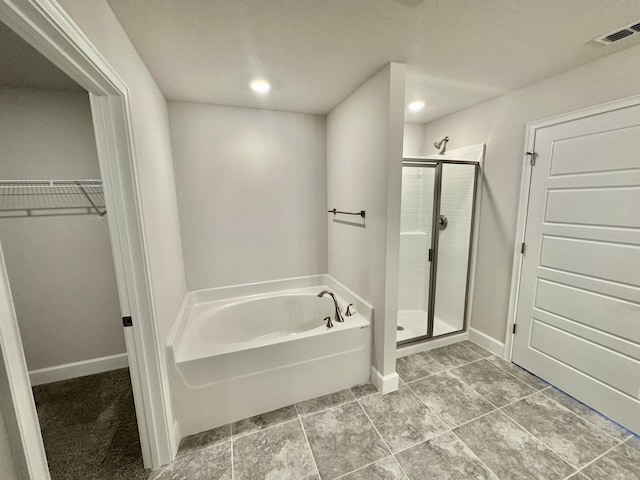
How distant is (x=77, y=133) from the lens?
2002 millimetres

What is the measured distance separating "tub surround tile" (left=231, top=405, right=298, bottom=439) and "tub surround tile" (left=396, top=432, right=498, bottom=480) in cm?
75

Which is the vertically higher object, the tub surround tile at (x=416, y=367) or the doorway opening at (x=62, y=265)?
the doorway opening at (x=62, y=265)

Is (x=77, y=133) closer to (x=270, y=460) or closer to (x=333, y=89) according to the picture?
(x=333, y=89)

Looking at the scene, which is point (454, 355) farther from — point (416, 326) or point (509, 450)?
point (509, 450)

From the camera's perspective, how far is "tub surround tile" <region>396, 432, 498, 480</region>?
1.40 metres

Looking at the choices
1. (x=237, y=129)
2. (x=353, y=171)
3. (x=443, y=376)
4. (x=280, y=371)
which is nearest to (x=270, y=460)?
(x=280, y=371)

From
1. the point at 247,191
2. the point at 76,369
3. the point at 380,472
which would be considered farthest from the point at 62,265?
the point at 380,472

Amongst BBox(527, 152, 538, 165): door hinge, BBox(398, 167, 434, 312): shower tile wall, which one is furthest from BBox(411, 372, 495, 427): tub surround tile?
BBox(527, 152, 538, 165): door hinge

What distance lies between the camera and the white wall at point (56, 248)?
1.88m

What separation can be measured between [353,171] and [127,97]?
154 centimetres

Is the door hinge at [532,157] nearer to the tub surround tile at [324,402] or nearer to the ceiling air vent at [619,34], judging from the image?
the ceiling air vent at [619,34]

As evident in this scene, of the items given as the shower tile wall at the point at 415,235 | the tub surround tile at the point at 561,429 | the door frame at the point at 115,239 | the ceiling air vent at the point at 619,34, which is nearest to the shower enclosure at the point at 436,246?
the shower tile wall at the point at 415,235

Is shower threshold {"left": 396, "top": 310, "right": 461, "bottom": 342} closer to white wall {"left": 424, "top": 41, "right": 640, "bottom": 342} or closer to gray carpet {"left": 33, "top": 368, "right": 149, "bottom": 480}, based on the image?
white wall {"left": 424, "top": 41, "right": 640, "bottom": 342}

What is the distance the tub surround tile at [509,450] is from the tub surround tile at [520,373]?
0.54 m
